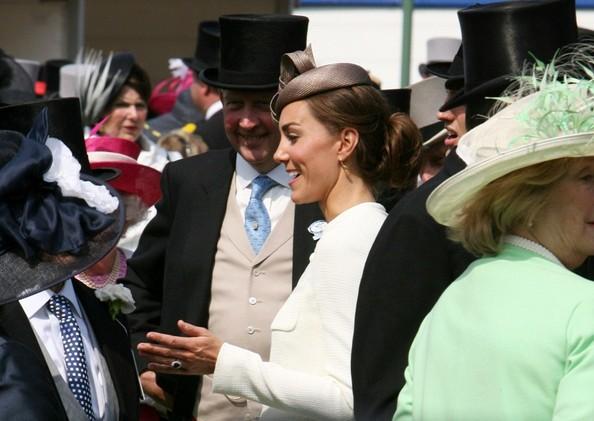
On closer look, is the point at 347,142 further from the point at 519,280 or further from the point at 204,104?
the point at 204,104

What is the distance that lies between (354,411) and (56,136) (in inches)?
54.7

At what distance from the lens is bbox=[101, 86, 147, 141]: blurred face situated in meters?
8.39

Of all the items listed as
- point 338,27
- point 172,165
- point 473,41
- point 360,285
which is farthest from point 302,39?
point 338,27

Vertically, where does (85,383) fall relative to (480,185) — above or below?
below

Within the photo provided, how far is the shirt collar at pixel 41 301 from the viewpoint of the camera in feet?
13.4

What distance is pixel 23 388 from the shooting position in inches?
123

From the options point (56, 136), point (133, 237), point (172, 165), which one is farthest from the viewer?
point (133, 237)

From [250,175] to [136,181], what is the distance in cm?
109

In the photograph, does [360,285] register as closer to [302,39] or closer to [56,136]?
[56,136]

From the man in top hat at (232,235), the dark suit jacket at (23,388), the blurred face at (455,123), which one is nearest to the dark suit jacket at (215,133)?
the man in top hat at (232,235)

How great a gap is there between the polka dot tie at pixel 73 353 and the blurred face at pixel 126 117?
422cm

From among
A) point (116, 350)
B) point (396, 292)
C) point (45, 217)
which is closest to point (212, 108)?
point (116, 350)

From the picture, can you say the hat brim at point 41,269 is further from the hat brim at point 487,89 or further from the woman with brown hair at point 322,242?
the hat brim at point 487,89

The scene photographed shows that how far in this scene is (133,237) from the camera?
618 cm
